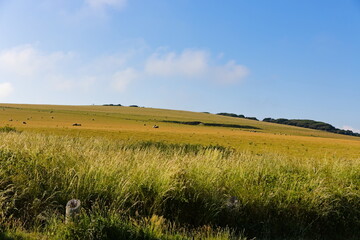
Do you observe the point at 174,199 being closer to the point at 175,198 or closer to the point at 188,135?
the point at 175,198

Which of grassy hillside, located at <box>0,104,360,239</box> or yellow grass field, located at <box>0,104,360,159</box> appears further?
yellow grass field, located at <box>0,104,360,159</box>

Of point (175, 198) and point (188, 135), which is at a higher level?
point (175, 198)

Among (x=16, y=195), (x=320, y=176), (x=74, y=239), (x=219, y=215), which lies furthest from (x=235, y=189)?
(x=16, y=195)

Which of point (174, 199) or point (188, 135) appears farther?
point (188, 135)

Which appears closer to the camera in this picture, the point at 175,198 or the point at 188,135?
the point at 175,198

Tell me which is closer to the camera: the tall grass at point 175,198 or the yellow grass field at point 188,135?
the tall grass at point 175,198

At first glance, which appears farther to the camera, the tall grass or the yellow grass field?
the yellow grass field

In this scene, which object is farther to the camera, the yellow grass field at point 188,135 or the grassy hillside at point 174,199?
the yellow grass field at point 188,135

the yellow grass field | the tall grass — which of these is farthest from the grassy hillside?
the yellow grass field

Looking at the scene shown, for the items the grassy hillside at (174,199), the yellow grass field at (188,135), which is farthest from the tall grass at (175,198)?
the yellow grass field at (188,135)

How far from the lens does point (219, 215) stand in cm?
879

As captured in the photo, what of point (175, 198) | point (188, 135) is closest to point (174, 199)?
point (175, 198)

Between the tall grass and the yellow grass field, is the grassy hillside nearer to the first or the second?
the tall grass

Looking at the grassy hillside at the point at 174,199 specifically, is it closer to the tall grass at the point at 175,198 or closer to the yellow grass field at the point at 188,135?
the tall grass at the point at 175,198
